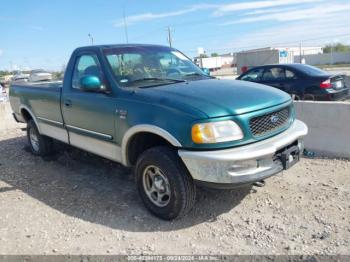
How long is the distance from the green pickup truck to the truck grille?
10 mm

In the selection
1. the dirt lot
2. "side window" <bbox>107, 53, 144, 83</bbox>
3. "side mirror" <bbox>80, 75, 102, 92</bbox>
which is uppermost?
"side window" <bbox>107, 53, 144, 83</bbox>

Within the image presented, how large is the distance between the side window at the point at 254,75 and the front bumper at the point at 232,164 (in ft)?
24.7

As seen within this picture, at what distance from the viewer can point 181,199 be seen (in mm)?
3635

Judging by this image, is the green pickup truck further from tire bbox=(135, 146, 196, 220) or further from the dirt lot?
the dirt lot

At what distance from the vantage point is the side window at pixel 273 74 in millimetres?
10008

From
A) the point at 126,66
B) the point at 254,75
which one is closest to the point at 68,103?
the point at 126,66

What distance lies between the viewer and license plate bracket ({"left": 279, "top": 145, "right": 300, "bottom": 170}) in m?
3.68

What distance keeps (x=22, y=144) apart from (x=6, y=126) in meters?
3.09

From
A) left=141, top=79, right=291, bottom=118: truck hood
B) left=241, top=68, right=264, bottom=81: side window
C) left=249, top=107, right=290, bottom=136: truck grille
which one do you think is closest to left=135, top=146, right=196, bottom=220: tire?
left=141, top=79, right=291, bottom=118: truck hood

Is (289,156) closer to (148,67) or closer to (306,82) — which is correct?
(148,67)

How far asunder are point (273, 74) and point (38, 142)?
682 cm

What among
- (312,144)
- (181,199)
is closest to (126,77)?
(181,199)

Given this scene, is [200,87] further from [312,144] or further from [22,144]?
[22,144]

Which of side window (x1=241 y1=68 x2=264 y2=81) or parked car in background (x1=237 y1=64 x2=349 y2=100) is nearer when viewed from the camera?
parked car in background (x1=237 y1=64 x2=349 y2=100)
